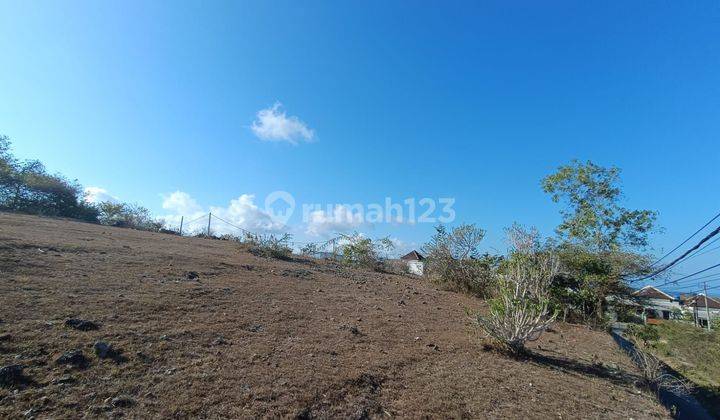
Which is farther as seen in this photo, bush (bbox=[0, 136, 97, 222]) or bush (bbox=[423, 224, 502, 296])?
bush (bbox=[0, 136, 97, 222])

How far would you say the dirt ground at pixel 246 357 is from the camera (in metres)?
2.61

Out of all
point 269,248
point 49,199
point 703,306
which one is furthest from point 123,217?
point 703,306

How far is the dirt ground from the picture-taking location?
261 centimetres

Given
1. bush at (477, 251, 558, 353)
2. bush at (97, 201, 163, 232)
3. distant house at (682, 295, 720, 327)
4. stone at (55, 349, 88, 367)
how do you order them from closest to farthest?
1. stone at (55, 349, 88, 367)
2. bush at (477, 251, 558, 353)
3. bush at (97, 201, 163, 232)
4. distant house at (682, 295, 720, 327)

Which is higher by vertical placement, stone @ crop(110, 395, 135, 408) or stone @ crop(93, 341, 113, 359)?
stone @ crop(93, 341, 113, 359)

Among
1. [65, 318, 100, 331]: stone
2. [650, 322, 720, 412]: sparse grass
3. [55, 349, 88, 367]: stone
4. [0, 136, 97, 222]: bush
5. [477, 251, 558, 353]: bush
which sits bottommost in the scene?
[650, 322, 720, 412]: sparse grass

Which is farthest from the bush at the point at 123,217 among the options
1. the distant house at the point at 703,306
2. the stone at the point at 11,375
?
the distant house at the point at 703,306

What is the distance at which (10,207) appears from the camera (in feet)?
59.0

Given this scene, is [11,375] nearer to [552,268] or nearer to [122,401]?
[122,401]

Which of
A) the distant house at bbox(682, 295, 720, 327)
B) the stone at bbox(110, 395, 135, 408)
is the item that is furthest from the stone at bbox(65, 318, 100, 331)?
the distant house at bbox(682, 295, 720, 327)

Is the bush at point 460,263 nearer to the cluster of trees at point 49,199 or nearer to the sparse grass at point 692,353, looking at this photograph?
the sparse grass at point 692,353

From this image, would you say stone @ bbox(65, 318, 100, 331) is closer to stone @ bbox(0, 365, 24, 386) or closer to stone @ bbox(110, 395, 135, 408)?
stone @ bbox(0, 365, 24, 386)

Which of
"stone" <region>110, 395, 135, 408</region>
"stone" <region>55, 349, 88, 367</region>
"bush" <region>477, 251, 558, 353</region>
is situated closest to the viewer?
"stone" <region>110, 395, 135, 408</region>

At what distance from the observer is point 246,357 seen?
342 cm
